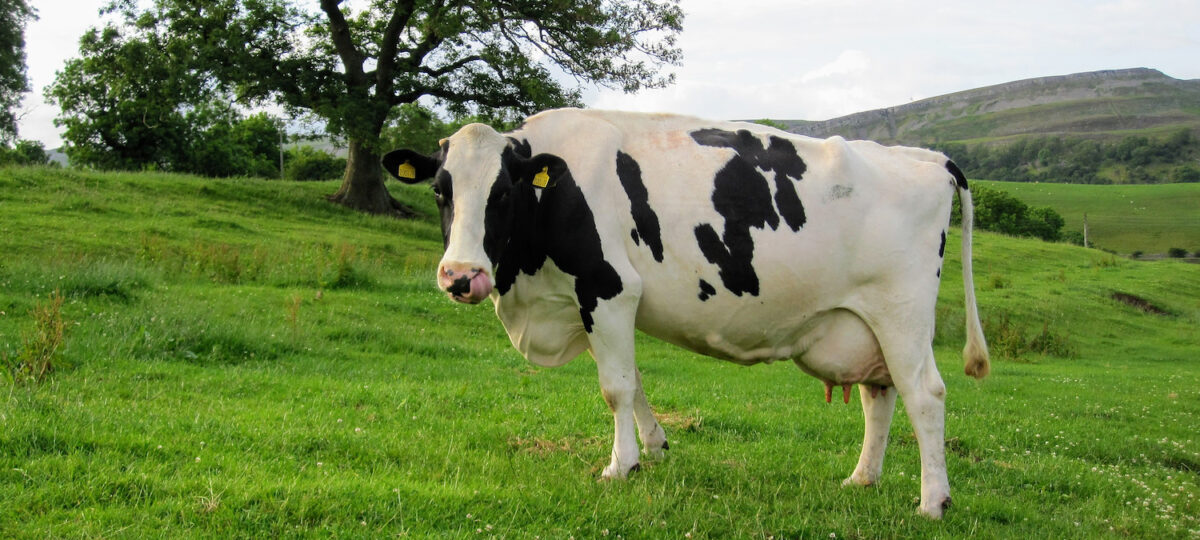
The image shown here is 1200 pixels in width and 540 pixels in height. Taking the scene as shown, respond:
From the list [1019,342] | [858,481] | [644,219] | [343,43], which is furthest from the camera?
[343,43]

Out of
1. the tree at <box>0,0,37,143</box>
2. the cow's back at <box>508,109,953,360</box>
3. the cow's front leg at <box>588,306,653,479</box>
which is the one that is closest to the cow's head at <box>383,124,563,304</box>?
the cow's back at <box>508,109,953,360</box>

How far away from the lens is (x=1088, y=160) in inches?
6796

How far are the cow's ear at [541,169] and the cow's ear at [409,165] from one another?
800 millimetres

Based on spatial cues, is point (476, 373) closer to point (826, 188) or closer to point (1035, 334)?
point (826, 188)

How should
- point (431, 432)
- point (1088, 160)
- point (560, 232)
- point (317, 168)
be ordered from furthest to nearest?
point (1088, 160) < point (317, 168) < point (431, 432) < point (560, 232)

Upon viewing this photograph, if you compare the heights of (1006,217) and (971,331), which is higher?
(971,331)

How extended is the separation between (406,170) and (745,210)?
2521 mm

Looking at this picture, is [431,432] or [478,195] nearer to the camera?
[478,195]

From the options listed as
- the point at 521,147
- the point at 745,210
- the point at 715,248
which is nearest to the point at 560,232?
the point at 521,147

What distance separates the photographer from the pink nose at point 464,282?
17.9 ft

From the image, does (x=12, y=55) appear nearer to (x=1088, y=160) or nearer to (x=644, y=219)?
(x=644, y=219)

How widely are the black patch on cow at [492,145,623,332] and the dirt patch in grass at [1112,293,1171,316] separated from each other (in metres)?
31.7

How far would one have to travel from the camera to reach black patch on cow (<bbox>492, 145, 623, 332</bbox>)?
5.98 meters

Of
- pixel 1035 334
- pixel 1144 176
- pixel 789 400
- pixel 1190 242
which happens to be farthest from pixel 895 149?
pixel 1144 176
